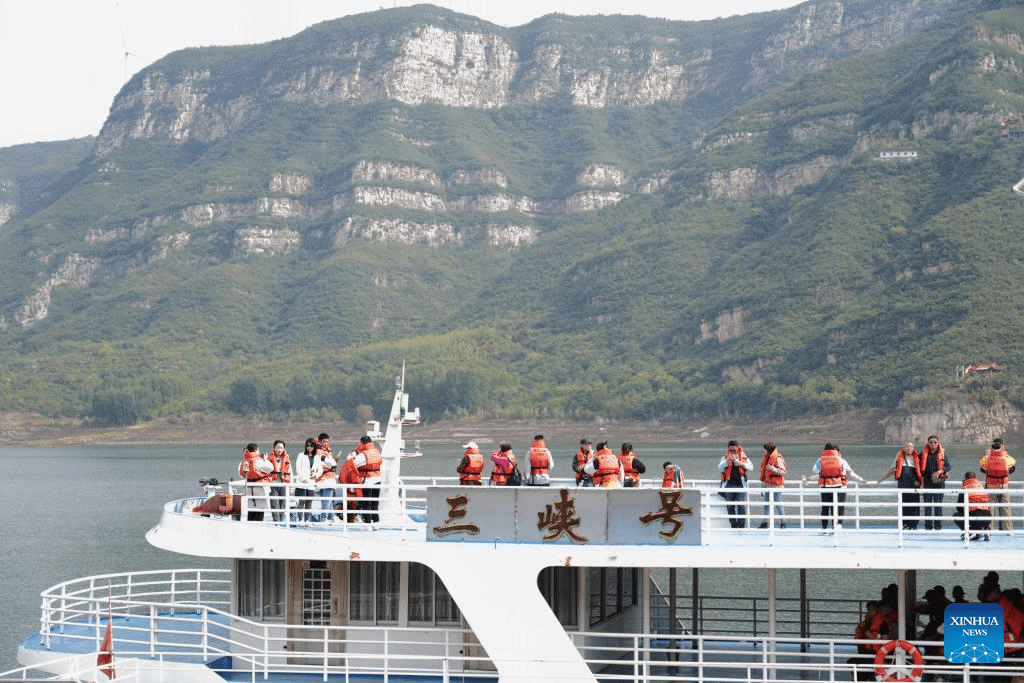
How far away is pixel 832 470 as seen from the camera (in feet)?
56.4

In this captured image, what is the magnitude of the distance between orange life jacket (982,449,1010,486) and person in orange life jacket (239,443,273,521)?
29.1 ft

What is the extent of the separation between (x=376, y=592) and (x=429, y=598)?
0.65 metres

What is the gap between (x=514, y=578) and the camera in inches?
627

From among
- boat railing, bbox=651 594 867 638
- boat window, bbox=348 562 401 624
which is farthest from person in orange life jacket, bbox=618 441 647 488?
boat window, bbox=348 562 401 624

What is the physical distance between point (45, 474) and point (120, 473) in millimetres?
7770

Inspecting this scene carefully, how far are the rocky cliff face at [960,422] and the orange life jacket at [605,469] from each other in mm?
119296

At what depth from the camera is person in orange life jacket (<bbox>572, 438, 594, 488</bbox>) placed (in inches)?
698

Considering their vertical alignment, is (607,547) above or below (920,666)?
above

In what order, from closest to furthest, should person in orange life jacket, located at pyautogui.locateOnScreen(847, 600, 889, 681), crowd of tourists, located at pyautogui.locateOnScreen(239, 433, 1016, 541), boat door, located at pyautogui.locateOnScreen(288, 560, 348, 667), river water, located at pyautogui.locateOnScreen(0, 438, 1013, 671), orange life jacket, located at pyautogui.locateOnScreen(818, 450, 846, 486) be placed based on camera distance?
person in orange life jacket, located at pyautogui.locateOnScreen(847, 600, 889, 681)
boat door, located at pyautogui.locateOnScreen(288, 560, 348, 667)
crowd of tourists, located at pyautogui.locateOnScreen(239, 433, 1016, 541)
orange life jacket, located at pyautogui.locateOnScreen(818, 450, 846, 486)
river water, located at pyautogui.locateOnScreen(0, 438, 1013, 671)

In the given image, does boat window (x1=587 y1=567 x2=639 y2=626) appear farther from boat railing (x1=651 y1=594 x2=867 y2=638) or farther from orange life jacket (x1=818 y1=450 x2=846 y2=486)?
orange life jacket (x1=818 y1=450 x2=846 y2=486)

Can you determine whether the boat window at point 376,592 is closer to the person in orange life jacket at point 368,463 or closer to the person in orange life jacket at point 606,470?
the person in orange life jacket at point 368,463

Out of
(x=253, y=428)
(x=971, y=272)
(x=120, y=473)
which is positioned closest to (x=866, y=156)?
(x=971, y=272)

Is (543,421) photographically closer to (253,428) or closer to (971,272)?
(253,428)

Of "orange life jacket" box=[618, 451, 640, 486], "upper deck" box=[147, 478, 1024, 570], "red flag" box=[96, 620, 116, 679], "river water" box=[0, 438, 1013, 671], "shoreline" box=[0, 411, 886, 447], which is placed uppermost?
"orange life jacket" box=[618, 451, 640, 486]
